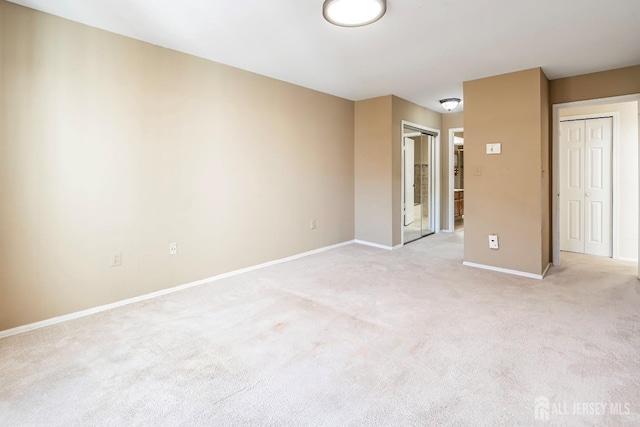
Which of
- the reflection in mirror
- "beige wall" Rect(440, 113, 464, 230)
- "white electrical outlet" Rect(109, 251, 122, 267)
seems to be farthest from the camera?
"beige wall" Rect(440, 113, 464, 230)

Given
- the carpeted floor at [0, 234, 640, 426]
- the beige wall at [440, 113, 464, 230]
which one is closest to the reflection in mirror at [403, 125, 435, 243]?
the beige wall at [440, 113, 464, 230]

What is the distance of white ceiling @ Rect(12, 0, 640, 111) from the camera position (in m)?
2.51

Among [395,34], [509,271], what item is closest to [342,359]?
[395,34]

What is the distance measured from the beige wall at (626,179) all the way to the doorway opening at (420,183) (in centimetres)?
259

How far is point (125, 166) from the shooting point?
308cm

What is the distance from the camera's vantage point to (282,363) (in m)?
2.12

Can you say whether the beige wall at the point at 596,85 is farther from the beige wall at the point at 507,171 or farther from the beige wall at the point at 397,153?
the beige wall at the point at 397,153

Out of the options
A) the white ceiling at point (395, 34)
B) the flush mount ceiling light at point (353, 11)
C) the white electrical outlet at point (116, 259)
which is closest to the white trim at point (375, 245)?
the white ceiling at point (395, 34)

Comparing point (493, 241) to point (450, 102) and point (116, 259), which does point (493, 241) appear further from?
point (116, 259)

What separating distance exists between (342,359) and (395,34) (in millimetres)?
2656

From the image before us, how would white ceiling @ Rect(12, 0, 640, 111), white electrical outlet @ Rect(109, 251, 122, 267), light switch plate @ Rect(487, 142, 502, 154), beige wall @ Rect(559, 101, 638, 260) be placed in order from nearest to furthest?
white ceiling @ Rect(12, 0, 640, 111), white electrical outlet @ Rect(109, 251, 122, 267), light switch plate @ Rect(487, 142, 502, 154), beige wall @ Rect(559, 101, 638, 260)

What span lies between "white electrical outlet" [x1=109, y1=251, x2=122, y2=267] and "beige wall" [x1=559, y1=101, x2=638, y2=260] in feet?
19.6

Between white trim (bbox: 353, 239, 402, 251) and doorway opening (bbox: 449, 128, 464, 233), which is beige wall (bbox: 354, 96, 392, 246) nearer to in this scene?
white trim (bbox: 353, 239, 402, 251)

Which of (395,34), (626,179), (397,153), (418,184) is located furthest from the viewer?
(418,184)
